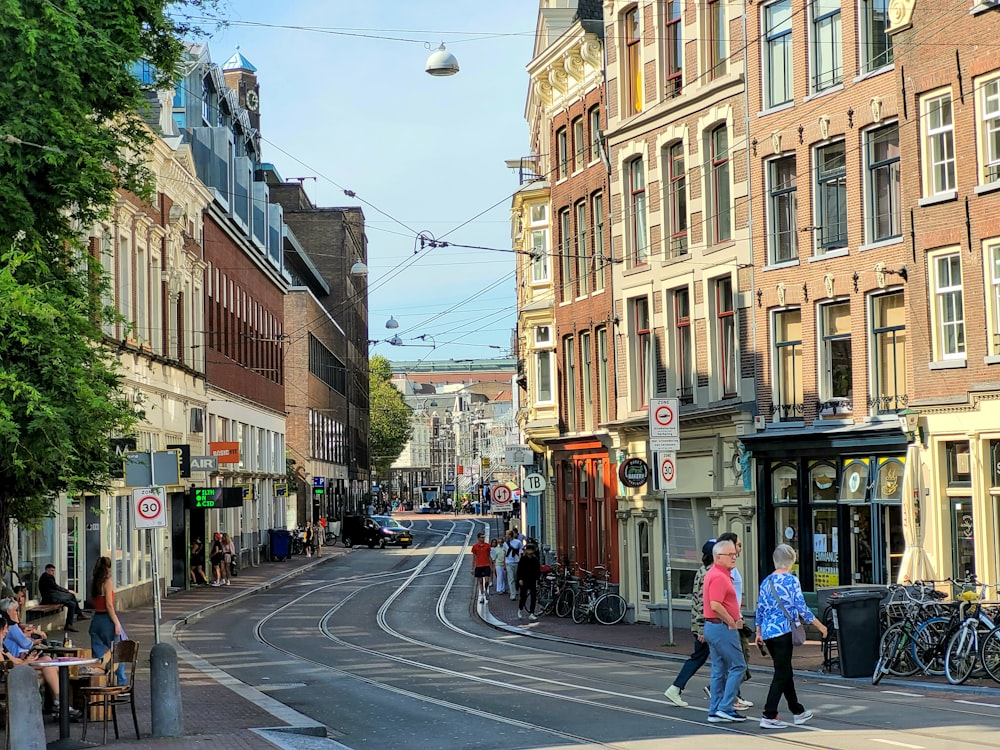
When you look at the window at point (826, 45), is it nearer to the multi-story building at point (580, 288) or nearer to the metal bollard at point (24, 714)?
the multi-story building at point (580, 288)

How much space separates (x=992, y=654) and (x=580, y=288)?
69.9 ft

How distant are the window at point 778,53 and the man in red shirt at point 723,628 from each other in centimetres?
1613

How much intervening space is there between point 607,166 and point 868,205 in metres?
9.61

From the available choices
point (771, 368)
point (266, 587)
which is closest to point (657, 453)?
point (771, 368)

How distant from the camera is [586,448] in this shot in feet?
124

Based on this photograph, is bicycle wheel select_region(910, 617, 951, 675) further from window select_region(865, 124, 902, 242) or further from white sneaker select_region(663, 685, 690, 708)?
window select_region(865, 124, 902, 242)

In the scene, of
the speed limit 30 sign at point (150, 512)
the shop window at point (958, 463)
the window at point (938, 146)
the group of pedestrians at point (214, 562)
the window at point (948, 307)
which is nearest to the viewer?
the speed limit 30 sign at point (150, 512)

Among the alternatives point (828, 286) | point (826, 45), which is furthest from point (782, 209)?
point (826, 45)

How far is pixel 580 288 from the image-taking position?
125 ft

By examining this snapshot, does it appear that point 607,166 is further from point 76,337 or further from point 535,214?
point 76,337

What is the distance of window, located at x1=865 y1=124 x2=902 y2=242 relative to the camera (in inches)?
1025

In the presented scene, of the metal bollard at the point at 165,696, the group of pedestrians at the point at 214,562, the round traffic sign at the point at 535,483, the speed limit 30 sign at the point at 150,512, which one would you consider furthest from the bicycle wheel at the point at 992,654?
the group of pedestrians at the point at 214,562

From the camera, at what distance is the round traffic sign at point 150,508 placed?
20438 millimetres

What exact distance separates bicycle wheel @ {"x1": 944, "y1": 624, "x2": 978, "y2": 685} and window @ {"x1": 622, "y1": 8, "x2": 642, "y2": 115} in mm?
18172
